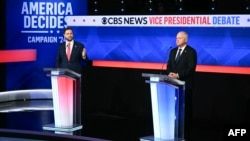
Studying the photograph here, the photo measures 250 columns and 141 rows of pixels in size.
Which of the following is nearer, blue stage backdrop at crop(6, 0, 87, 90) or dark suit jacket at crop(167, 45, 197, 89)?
dark suit jacket at crop(167, 45, 197, 89)

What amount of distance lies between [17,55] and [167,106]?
4352 millimetres

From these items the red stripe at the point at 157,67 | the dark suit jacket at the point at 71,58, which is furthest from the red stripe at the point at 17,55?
the dark suit jacket at the point at 71,58

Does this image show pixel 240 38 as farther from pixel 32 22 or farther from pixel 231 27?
pixel 32 22

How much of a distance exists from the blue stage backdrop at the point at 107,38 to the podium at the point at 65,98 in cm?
213

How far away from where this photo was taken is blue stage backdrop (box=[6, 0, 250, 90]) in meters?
7.07

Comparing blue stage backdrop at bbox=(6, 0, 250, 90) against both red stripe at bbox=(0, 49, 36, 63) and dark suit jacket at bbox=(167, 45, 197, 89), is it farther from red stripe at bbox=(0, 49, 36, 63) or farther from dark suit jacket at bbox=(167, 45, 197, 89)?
dark suit jacket at bbox=(167, 45, 197, 89)

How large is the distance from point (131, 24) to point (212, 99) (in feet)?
6.07

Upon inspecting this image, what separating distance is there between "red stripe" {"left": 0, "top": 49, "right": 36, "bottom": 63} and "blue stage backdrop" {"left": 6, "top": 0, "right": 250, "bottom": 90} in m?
0.13

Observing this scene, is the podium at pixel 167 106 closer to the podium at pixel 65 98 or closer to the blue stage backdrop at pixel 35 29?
the podium at pixel 65 98

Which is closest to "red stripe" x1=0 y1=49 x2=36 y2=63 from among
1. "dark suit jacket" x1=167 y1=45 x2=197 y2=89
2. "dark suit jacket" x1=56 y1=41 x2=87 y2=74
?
"dark suit jacket" x1=56 y1=41 x2=87 y2=74

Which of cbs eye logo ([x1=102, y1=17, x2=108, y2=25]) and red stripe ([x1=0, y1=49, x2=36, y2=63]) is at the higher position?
cbs eye logo ([x1=102, y1=17, x2=108, y2=25])

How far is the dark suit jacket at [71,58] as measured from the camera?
6.46 m

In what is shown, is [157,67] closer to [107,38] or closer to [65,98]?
[107,38]

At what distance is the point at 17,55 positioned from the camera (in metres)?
8.51
